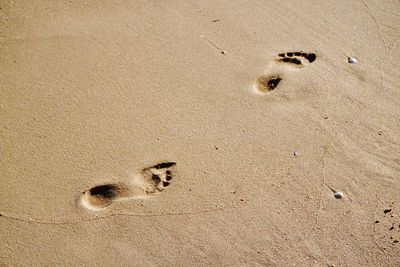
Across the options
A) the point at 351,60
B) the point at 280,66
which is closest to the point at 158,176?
the point at 280,66

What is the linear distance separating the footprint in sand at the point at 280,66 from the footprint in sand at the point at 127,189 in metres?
0.85

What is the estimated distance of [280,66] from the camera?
2.78 m

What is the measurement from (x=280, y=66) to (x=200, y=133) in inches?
29.0

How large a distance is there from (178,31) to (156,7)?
0.31 metres

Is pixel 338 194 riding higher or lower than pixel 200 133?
lower

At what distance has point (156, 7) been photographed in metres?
3.16

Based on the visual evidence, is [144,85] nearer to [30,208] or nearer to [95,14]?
[95,14]

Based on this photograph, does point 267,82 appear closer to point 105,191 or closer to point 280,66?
point 280,66

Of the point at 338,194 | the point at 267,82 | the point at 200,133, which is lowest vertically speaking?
the point at 338,194

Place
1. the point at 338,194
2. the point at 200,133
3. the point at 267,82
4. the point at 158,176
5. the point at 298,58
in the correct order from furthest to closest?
the point at 298,58 < the point at 267,82 < the point at 200,133 < the point at 158,176 < the point at 338,194

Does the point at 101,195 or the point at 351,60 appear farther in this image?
the point at 351,60

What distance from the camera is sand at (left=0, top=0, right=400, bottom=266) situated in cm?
217

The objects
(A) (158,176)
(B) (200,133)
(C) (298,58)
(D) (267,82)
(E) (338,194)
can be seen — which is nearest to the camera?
(E) (338,194)

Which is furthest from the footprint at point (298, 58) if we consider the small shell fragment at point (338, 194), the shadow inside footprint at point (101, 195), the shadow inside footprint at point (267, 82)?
the shadow inside footprint at point (101, 195)
